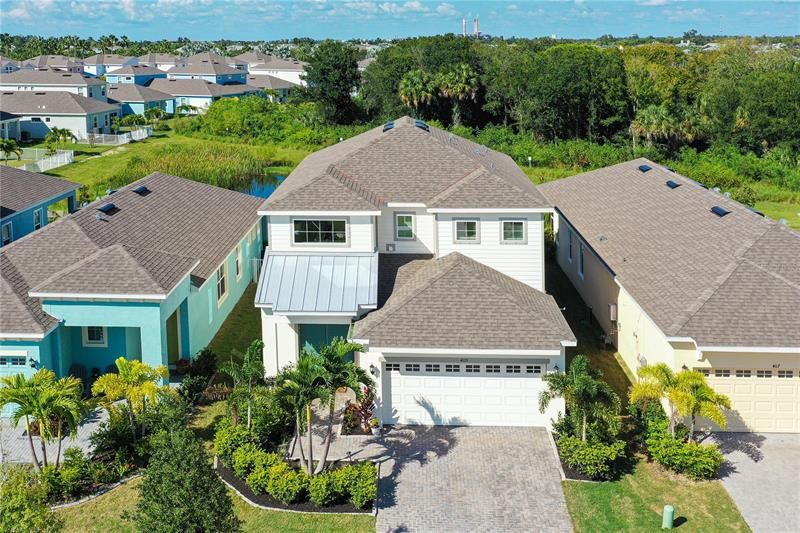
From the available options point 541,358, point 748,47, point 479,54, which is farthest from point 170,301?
point 748,47

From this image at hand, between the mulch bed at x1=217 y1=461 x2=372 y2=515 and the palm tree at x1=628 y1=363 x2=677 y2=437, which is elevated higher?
the palm tree at x1=628 y1=363 x2=677 y2=437

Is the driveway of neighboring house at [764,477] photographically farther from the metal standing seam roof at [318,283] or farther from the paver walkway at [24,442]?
the paver walkway at [24,442]

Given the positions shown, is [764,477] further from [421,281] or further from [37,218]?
[37,218]

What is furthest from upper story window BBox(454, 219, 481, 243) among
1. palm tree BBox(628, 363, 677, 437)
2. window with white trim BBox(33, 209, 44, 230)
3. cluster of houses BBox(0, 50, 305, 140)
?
cluster of houses BBox(0, 50, 305, 140)

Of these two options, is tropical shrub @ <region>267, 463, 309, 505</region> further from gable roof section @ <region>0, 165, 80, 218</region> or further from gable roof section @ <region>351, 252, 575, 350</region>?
gable roof section @ <region>0, 165, 80, 218</region>

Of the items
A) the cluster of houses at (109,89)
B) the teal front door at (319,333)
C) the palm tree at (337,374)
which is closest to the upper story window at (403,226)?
the teal front door at (319,333)

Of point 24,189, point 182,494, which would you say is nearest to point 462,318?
point 182,494

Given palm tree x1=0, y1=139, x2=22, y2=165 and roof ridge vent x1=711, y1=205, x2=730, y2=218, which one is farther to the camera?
palm tree x1=0, y1=139, x2=22, y2=165
